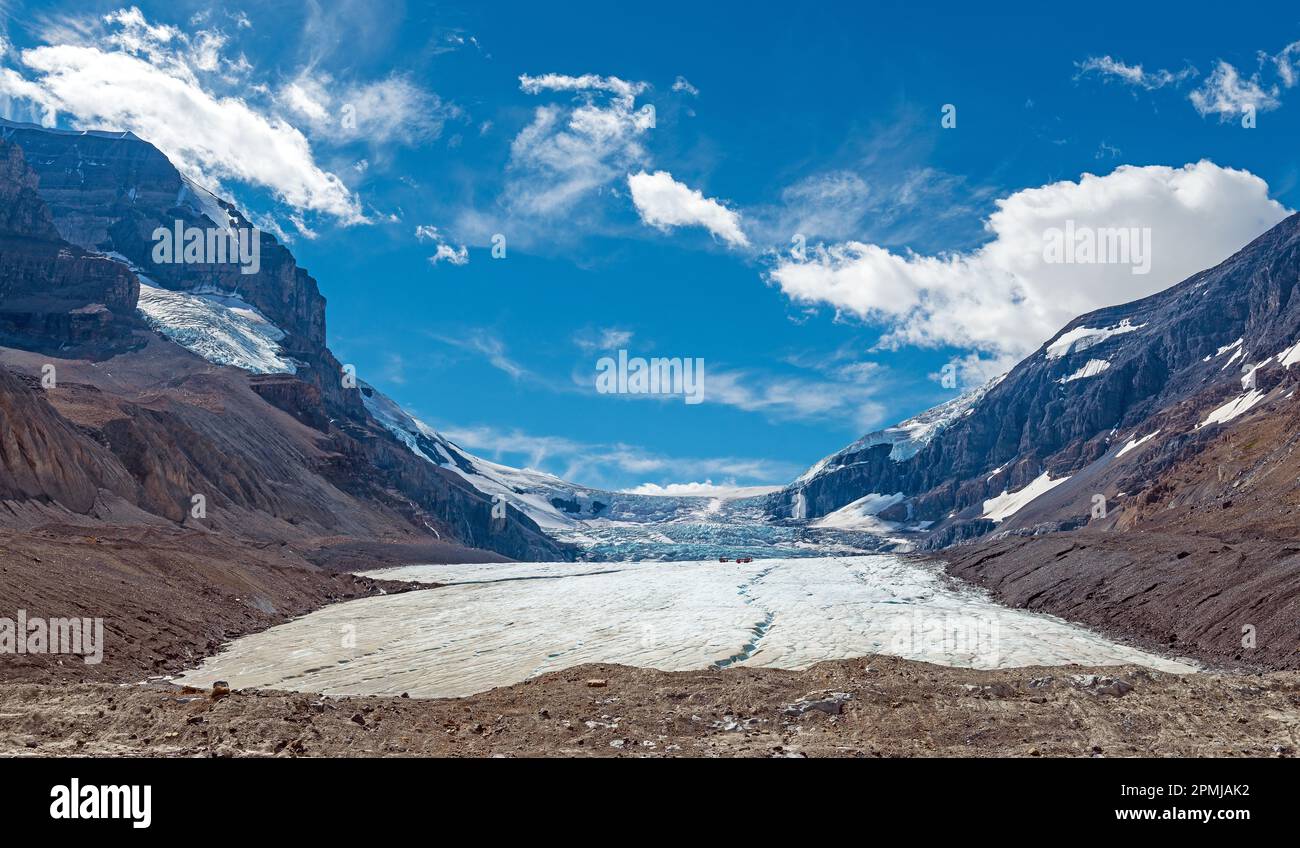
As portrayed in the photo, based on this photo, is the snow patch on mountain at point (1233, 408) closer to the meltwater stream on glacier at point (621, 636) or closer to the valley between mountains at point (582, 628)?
the valley between mountains at point (582, 628)

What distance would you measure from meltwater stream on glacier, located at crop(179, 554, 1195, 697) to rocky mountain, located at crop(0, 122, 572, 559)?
91.9ft

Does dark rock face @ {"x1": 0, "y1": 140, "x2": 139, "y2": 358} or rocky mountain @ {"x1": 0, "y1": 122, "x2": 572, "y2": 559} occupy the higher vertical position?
dark rock face @ {"x1": 0, "y1": 140, "x2": 139, "y2": 358}

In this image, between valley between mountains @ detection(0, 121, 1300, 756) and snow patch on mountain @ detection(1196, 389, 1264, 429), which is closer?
valley between mountains @ detection(0, 121, 1300, 756)

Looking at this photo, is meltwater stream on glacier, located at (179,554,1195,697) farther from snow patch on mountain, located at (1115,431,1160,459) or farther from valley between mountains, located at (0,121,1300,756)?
snow patch on mountain, located at (1115,431,1160,459)

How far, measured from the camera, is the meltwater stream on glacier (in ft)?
90.0

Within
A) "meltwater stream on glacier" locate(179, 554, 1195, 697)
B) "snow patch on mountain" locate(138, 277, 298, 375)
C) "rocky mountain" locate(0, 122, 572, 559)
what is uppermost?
"snow patch on mountain" locate(138, 277, 298, 375)

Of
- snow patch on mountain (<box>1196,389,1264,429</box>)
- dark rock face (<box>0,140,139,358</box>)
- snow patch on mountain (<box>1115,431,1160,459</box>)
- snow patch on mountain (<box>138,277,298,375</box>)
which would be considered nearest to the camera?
dark rock face (<box>0,140,139,358</box>)

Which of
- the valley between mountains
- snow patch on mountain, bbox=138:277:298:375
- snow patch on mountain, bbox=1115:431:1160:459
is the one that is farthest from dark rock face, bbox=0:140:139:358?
snow patch on mountain, bbox=1115:431:1160:459

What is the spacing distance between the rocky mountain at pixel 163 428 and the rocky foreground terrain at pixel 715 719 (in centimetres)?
4812

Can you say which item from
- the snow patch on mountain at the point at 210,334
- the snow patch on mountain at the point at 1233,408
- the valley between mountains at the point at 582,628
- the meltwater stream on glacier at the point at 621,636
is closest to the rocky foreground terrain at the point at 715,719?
the valley between mountains at the point at 582,628

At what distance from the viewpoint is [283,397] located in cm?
14850

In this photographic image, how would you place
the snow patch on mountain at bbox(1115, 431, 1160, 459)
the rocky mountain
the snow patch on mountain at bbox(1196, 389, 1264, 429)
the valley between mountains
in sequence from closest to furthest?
the valley between mountains
the rocky mountain
the snow patch on mountain at bbox(1196, 389, 1264, 429)
the snow patch on mountain at bbox(1115, 431, 1160, 459)
